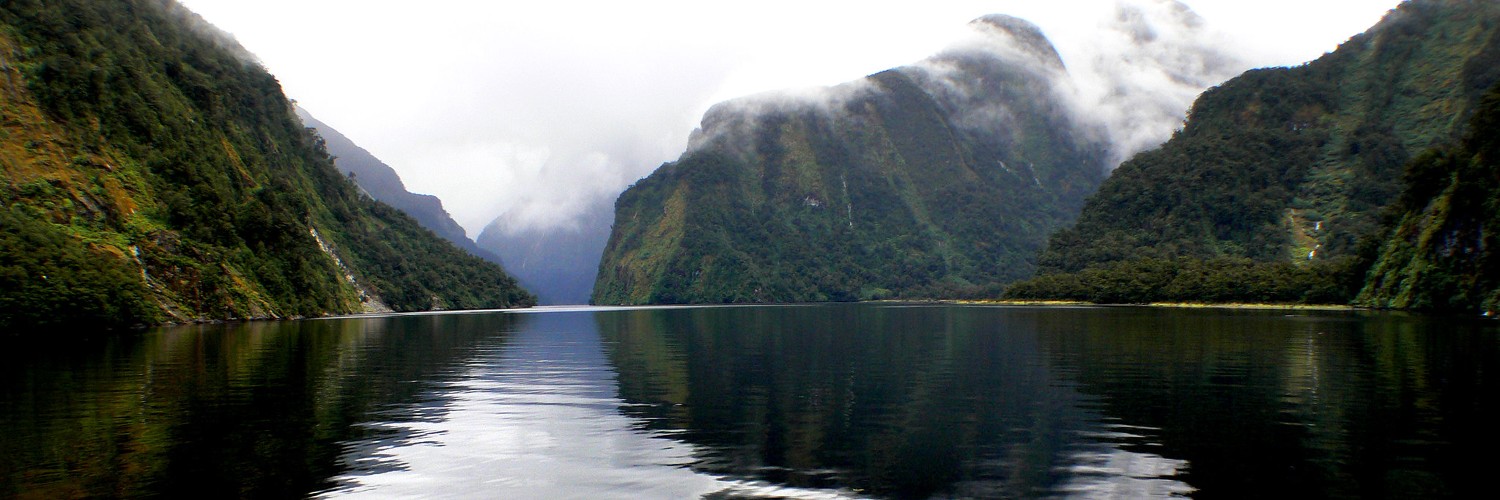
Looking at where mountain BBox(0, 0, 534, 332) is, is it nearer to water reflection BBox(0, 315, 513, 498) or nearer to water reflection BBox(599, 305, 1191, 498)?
water reflection BBox(0, 315, 513, 498)

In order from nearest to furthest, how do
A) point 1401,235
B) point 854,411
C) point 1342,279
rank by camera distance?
point 854,411
point 1401,235
point 1342,279

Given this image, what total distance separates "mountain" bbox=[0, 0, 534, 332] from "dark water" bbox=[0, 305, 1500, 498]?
3764 centimetres

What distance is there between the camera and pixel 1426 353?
4909 centimetres

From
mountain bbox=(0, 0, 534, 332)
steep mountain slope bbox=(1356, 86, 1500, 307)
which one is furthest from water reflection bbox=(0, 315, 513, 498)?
steep mountain slope bbox=(1356, 86, 1500, 307)

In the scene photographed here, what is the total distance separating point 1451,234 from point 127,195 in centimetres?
16230

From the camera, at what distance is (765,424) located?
1086 inches

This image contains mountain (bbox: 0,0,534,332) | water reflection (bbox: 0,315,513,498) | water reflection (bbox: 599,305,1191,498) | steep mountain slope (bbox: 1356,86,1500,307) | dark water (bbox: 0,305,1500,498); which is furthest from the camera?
steep mountain slope (bbox: 1356,86,1500,307)

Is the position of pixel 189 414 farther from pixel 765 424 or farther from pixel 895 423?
pixel 895 423

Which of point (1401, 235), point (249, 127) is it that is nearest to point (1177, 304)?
point (1401, 235)

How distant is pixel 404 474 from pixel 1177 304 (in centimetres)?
18696

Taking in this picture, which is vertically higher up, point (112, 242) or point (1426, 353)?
point (112, 242)

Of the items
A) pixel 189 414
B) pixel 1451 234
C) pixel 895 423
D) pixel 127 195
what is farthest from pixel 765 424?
pixel 1451 234

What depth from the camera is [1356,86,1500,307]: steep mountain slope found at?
348 feet

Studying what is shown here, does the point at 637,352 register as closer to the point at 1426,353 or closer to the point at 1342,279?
the point at 1426,353
